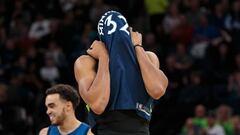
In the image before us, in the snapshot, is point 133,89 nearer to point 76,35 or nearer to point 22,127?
point 22,127

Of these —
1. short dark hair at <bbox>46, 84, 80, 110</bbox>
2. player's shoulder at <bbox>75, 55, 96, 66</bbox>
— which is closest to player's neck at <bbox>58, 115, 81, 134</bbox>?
short dark hair at <bbox>46, 84, 80, 110</bbox>

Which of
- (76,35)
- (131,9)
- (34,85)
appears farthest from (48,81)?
(131,9)

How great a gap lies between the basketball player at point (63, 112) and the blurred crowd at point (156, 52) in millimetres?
6312

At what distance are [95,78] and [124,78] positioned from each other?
0.20 m

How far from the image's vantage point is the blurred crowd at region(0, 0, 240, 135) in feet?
43.2

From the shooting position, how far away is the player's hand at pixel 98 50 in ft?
17.1

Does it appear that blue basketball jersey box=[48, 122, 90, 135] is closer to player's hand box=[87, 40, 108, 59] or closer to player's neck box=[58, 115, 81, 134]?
player's neck box=[58, 115, 81, 134]

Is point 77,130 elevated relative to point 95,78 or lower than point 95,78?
lower

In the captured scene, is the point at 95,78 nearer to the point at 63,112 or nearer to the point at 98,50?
the point at 98,50

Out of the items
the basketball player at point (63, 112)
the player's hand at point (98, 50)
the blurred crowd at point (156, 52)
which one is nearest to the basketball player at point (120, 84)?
the player's hand at point (98, 50)

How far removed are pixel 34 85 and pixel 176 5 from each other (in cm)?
355

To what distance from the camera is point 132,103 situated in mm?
5113

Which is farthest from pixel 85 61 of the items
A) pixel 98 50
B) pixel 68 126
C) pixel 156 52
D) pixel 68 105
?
pixel 156 52

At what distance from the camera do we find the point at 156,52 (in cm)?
1467
